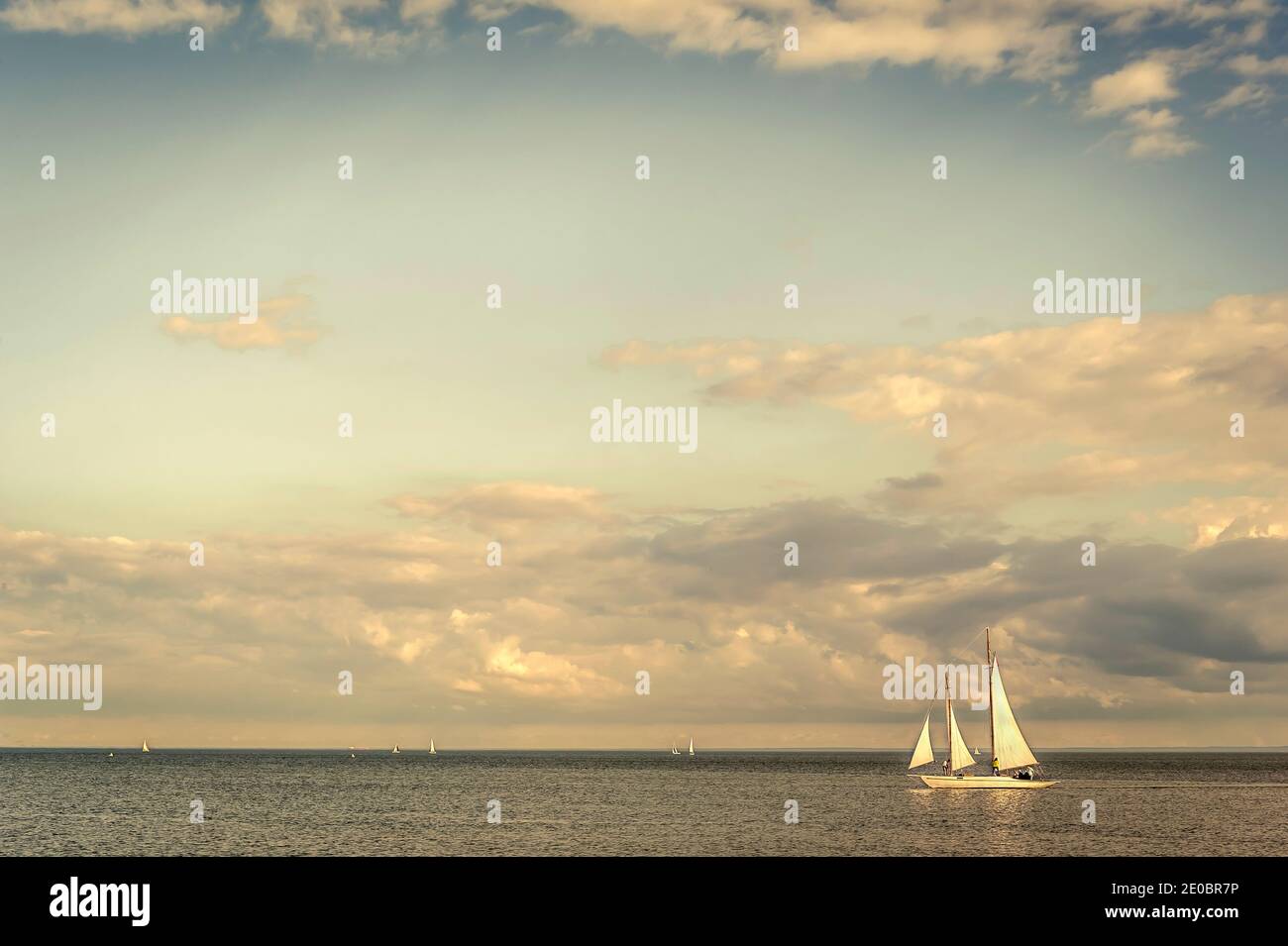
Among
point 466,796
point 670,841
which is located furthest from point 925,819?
point 466,796

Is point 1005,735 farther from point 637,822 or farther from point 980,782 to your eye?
point 637,822

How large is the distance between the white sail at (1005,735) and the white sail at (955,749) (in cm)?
517

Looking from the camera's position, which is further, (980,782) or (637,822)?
(980,782)

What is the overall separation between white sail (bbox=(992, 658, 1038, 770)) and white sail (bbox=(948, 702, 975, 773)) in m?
5.17

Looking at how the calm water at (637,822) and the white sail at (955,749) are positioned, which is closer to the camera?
the calm water at (637,822)

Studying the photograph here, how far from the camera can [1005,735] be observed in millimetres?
143625

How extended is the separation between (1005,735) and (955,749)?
8.29 m

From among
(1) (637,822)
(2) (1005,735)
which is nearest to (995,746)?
(2) (1005,735)

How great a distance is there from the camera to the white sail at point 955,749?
483 ft
